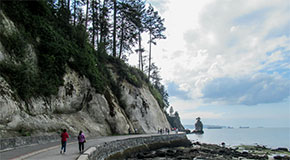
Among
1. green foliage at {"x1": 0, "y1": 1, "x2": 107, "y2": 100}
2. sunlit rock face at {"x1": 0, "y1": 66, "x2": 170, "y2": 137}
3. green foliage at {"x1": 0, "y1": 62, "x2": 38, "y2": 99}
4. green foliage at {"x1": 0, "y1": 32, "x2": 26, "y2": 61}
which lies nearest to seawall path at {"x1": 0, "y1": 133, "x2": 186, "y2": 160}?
sunlit rock face at {"x1": 0, "y1": 66, "x2": 170, "y2": 137}

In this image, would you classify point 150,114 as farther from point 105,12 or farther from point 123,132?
point 105,12

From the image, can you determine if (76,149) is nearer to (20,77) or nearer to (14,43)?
(20,77)

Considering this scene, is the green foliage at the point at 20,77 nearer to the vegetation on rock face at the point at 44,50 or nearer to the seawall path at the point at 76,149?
the vegetation on rock face at the point at 44,50

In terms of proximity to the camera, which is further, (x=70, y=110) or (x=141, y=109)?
(x=141, y=109)

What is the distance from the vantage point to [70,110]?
2341cm

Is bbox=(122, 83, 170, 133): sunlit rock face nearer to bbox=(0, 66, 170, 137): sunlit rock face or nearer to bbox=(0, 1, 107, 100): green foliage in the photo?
bbox=(0, 66, 170, 137): sunlit rock face

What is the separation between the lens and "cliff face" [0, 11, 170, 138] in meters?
15.8

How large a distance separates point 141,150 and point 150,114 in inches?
536

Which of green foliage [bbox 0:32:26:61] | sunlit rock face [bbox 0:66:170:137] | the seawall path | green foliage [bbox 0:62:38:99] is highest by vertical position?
green foliage [bbox 0:32:26:61]

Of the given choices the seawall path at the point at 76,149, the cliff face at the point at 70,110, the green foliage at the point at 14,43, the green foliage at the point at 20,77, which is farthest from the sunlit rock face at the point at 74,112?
the green foliage at the point at 14,43

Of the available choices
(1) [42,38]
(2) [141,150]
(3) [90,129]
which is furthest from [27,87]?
(2) [141,150]

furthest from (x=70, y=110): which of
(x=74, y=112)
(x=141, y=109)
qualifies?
(x=141, y=109)

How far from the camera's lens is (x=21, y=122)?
16219mm

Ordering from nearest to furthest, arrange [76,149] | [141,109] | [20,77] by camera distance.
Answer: [76,149]
[20,77]
[141,109]
